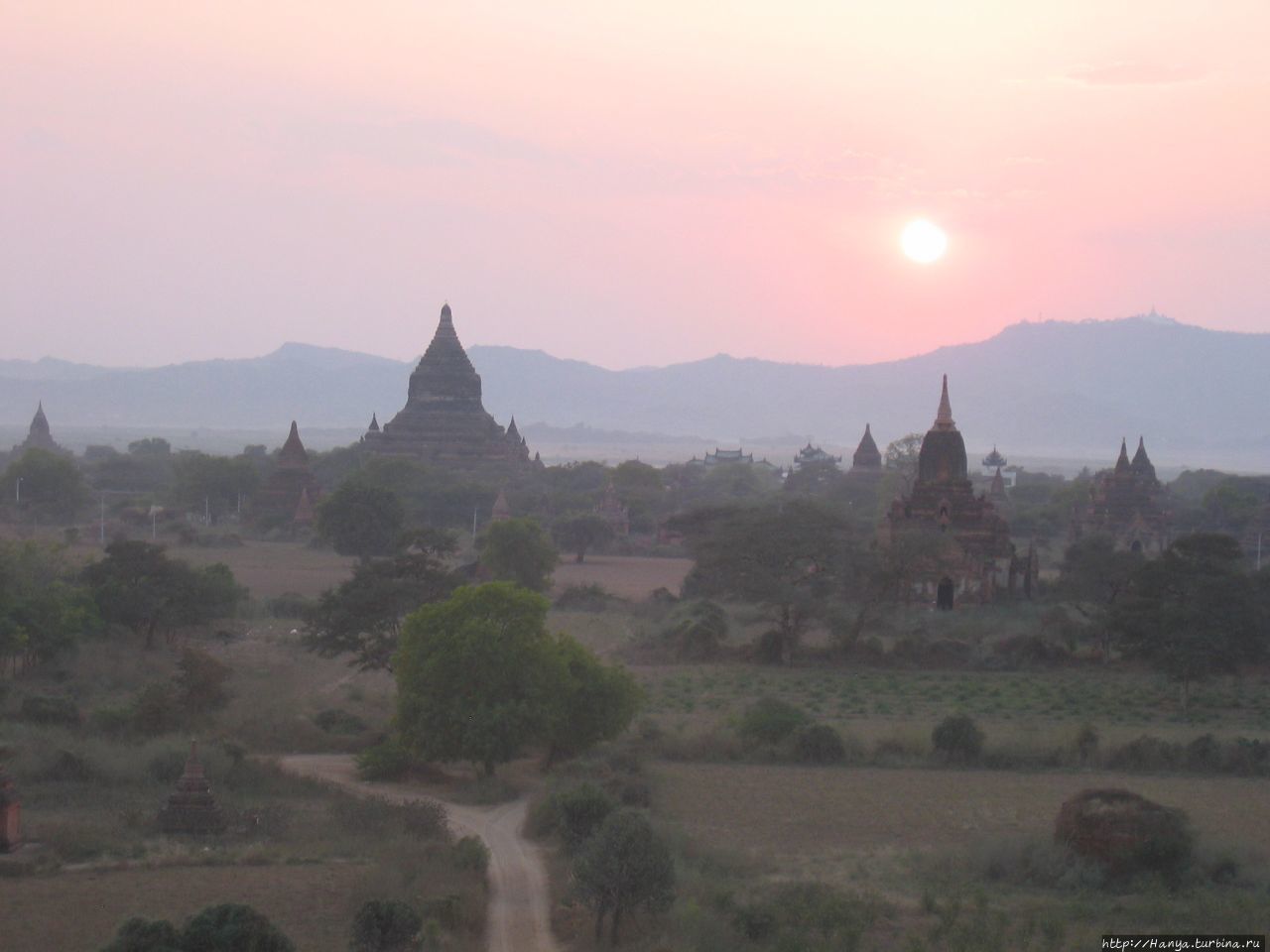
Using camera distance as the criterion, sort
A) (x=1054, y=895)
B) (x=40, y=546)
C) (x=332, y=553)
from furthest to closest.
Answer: (x=332, y=553) → (x=40, y=546) → (x=1054, y=895)

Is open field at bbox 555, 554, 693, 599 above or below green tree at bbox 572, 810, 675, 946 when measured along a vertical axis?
above

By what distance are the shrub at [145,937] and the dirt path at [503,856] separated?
3434mm

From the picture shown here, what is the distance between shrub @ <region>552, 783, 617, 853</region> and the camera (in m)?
20.1

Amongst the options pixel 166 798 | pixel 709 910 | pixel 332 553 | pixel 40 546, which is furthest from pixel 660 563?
pixel 709 910

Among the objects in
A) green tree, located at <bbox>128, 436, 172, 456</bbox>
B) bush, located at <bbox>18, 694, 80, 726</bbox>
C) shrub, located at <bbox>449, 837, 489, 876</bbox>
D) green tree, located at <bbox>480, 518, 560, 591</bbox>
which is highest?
green tree, located at <bbox>128, 436, 172, 456</bbox>

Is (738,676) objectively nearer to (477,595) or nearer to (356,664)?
(356,664)

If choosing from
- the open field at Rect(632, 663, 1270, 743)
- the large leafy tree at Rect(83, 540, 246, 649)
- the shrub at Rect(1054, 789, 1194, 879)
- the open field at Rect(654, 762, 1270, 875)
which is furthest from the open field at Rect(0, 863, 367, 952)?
the large leafy tree at Rect(83, 540, 246, 649)

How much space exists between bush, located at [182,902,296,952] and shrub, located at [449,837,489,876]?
450 centimetres

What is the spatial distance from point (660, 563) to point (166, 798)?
47.2 meters

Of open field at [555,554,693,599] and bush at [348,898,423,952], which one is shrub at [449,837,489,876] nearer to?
bush at [348,898,423,952]

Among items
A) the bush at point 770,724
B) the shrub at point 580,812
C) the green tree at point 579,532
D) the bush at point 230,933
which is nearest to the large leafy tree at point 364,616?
the bush at point 770,724

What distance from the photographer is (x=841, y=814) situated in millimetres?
22953

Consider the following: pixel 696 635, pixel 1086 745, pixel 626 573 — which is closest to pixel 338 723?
pixel 1086 745

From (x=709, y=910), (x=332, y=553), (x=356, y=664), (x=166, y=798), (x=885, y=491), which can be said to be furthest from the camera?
(x=885, y=491)
